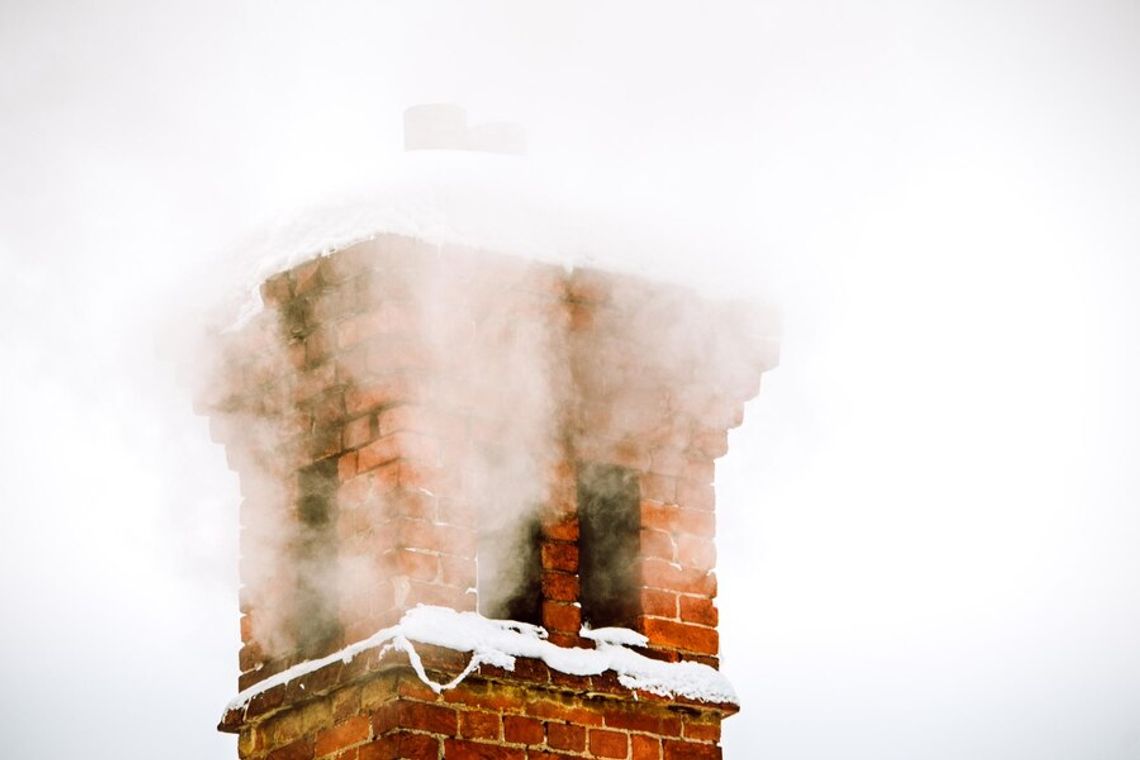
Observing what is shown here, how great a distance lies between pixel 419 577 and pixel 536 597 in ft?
1.43

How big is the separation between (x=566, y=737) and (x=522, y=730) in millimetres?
131

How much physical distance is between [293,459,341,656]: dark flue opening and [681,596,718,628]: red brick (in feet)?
3.24

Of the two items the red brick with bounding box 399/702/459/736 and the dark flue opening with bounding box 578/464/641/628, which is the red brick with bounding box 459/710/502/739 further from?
the dark flue opening with bounding box 578/464/641/628

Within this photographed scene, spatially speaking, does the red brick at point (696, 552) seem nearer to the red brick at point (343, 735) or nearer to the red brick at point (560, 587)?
the red brick at point (560, 587)

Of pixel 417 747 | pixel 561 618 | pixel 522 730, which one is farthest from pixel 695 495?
pixel 417 747

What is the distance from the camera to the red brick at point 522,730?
4.89 metres

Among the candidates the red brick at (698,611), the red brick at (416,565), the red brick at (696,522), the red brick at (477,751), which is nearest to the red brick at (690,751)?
the red brick at (698,611)

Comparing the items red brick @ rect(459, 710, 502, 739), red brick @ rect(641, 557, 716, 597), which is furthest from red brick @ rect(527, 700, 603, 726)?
red brick @ rect(641, 557, 716, 597)

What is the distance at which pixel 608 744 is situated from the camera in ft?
16.5

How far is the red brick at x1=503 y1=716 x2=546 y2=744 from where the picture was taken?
489cm

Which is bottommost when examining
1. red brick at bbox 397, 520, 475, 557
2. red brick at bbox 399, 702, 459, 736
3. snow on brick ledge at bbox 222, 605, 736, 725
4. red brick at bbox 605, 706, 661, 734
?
red brick at bbox 399, 702, 459, 736

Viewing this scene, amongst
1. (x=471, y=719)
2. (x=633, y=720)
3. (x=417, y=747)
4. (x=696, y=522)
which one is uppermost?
(x=696, y=522)

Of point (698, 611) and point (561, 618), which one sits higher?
point (698, 611)

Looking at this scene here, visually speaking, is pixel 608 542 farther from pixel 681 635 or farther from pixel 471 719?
pixel 471 719
